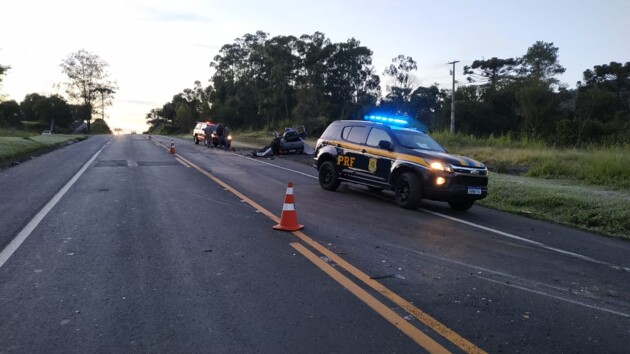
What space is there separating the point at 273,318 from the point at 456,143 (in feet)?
82.5

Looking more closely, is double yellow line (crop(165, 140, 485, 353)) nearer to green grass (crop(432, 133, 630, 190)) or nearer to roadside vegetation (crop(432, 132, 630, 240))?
roadside vegetation (crop(432, 132, 630, 240))

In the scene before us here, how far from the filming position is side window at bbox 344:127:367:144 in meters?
12.2

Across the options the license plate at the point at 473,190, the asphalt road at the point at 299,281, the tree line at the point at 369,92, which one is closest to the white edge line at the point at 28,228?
the asphalt road at the point at 299,281

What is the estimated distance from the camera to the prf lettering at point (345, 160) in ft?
40.1

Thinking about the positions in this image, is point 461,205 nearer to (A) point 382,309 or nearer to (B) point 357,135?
(B) point 357,135

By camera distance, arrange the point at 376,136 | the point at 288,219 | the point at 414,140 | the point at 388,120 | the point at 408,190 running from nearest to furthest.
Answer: the point at 288,219 → the point at 408,190 → the point at 414,140 → the point at 376,136 → the point at 388,120

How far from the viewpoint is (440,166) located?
1002 cm

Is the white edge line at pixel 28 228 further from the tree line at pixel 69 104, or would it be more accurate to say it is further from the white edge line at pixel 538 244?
the tree line at pixel 69 104

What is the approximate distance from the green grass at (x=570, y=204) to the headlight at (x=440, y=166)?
2.05 m

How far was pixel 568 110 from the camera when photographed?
56094 millimetres

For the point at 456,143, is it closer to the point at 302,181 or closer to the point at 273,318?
the point at 302,181

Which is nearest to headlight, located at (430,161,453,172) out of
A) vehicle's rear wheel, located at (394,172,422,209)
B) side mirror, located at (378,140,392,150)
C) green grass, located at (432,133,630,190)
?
vehicle's rear wheel, located at (394,172,422,209)

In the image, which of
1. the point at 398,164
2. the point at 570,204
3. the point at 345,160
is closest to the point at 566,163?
the point at 570,204

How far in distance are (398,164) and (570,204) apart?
12.8 feet
